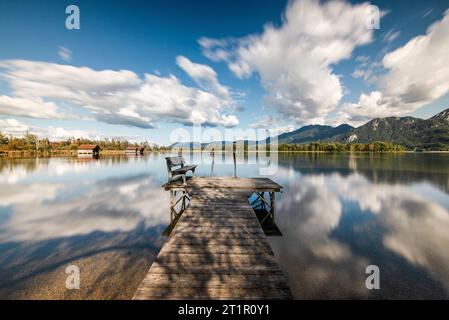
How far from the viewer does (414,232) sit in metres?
10.2

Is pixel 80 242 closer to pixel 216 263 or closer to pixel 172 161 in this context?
pixel 172 161

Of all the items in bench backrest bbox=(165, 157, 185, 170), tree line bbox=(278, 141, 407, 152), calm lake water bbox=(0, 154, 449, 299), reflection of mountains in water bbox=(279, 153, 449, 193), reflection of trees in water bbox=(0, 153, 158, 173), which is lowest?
calm lake water bbox=(0, 154, 449, 299)

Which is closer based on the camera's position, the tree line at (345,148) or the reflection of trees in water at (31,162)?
the reflection of trees in water at (31,162)

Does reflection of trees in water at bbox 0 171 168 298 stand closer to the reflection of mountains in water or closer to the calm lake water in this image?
the calm lake water

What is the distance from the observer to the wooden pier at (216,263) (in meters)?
3.86

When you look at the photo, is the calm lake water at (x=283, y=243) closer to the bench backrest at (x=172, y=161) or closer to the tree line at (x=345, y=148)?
the bench backrest at (x=172, y=161)

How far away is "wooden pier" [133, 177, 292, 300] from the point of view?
152 inches

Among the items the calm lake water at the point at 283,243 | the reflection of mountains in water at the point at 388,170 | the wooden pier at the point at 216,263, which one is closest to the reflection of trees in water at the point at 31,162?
the calm lake water at the point at 283,243

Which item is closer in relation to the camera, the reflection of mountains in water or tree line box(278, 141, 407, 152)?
the reflection of mountains in water

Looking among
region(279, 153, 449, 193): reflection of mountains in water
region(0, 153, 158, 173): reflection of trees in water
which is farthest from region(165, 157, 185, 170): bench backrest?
region(0, 153, 158, 173): reflection of trees in water

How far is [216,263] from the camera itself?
189 inches

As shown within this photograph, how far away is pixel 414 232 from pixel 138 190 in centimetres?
2174

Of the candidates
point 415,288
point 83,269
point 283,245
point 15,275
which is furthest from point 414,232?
point 15,275
